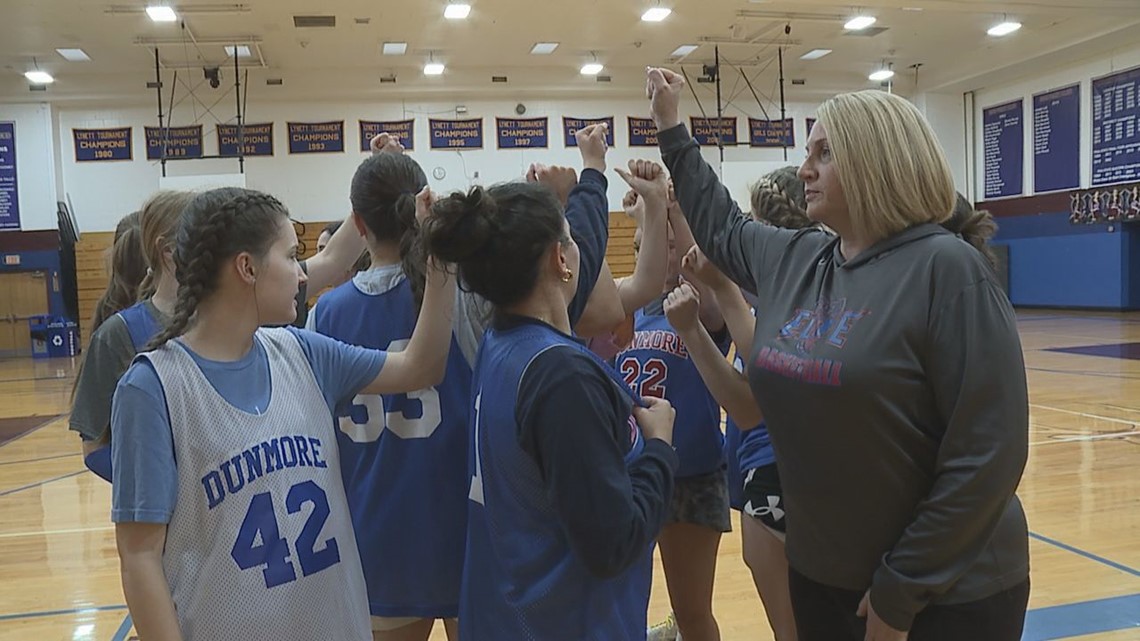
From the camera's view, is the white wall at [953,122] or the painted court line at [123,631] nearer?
the painted court line at [123,631]

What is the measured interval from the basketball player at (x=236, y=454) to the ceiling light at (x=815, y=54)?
54.1 feet

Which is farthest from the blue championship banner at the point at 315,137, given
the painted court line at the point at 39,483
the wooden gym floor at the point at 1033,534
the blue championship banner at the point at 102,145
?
the painted court line at the point at 39,483

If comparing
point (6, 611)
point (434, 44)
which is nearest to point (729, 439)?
point (6, 611)

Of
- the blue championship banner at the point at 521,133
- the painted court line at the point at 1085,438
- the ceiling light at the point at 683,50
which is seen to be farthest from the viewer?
the blue championship banner at the point at 521,133

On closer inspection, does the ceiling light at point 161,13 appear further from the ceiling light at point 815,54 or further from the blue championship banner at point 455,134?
the ceiling light at point 815,54

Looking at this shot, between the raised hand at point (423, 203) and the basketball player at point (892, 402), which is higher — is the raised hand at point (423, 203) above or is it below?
above

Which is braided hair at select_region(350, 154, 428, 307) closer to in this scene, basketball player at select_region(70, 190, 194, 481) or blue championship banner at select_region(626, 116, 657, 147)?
basketball player at select_region(70, 190, 194, 481)

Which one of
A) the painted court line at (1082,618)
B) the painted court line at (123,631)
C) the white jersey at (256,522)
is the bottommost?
the painted court line at (123,631)

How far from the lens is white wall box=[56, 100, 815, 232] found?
53.2 ft

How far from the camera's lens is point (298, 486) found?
151 centimetres

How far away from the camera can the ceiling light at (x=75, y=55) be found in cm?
1433

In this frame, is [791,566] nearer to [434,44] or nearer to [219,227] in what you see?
[219,227]

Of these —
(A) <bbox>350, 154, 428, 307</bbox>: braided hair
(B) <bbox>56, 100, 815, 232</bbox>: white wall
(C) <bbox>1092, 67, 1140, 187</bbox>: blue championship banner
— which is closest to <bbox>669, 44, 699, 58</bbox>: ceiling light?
(B) <bbox>56, 100, 815, 232</bbox>: white wall

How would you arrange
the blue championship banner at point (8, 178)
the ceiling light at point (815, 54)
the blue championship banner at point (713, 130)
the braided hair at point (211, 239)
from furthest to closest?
the blue championship banner at point (713, 130) → the ceiling light at point (815, 54) → the blue championship banner at point (8, 178) → the braided hair at point (211, 239)
